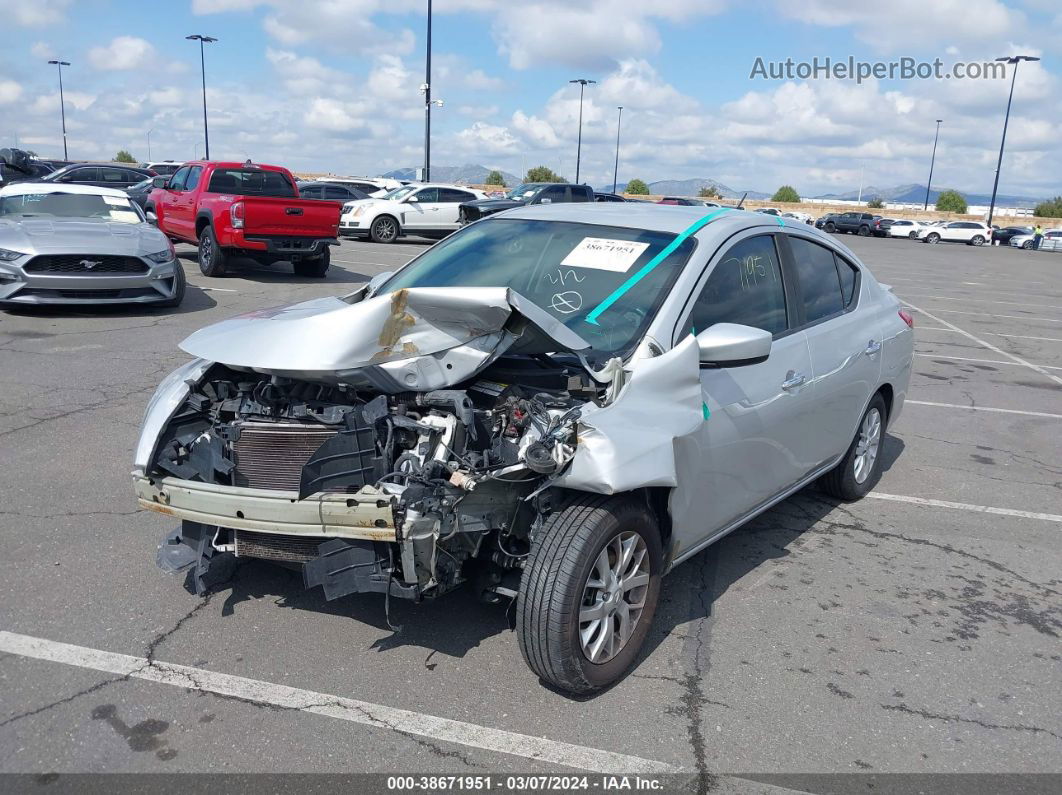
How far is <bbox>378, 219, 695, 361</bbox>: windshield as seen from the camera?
12.8ft

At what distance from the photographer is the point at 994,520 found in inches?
220

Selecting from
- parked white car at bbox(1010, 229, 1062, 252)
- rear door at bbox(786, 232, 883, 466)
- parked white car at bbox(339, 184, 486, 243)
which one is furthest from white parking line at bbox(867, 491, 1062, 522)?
parked white car at bbox(1010, 229, 1062, 252)

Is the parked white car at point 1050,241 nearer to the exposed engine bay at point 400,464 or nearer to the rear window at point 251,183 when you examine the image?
the rear window at point 251,183

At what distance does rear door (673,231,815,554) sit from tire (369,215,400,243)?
21006 millimetres

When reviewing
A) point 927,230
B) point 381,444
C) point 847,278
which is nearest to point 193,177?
point 847,278

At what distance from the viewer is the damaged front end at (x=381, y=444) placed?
3182 millimetres

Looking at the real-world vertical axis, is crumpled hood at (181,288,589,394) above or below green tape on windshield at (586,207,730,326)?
below

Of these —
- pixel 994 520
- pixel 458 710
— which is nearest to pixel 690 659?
pixel 458 710

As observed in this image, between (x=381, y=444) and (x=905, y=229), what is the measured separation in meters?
56.9

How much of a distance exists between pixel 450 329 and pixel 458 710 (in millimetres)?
1432

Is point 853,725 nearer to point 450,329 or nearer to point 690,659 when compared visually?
point 690,659

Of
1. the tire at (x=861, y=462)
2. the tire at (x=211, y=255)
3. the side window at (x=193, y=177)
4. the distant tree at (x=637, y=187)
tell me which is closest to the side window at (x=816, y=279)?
the tire at (x=861, y=462)

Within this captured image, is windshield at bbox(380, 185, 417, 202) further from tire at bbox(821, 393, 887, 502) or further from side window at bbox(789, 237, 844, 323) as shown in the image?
side window at bbox(789, 237, 844, 323)

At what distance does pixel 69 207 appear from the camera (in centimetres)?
1184
